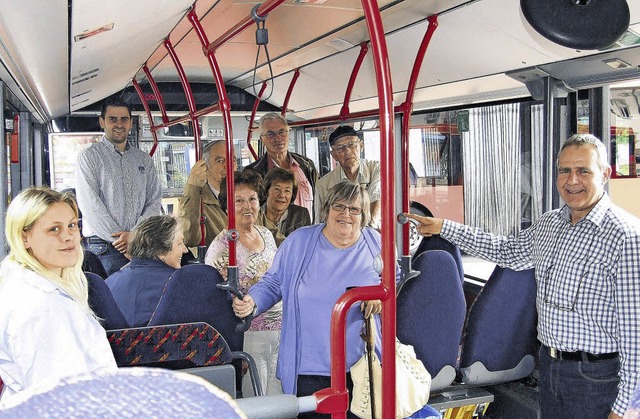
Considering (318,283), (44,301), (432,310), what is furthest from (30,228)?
(432,310)

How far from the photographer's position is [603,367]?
2697 mm

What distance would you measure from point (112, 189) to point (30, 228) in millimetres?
3002

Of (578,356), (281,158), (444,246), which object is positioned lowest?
(578,356)

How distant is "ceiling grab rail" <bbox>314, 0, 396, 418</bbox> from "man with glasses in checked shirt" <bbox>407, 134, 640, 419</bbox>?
0.99 metres

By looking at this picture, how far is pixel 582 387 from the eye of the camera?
108 inches

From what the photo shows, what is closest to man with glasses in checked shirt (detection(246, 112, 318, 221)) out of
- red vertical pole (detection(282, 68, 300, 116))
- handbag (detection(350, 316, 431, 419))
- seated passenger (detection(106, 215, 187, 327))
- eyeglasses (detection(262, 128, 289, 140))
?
eyeglasses (detection(262, 128, 289, 140))

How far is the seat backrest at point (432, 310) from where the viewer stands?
3.28 m

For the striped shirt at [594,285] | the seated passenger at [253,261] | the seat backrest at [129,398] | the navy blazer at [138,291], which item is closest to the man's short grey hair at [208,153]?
the seated passenger at [253,261]

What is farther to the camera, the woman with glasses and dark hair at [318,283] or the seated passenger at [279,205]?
the seated passenger at [279,205]

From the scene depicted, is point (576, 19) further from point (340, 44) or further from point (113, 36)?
point (340, 44)

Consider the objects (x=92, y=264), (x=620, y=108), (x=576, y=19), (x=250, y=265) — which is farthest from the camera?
(x=250, y=265)

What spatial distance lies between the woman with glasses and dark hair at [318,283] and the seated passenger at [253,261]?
68 cm

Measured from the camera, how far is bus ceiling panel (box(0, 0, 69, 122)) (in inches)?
91.9

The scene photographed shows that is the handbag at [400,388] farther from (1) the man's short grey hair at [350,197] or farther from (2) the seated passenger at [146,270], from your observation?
(2) the seated passenger at [146,270]
